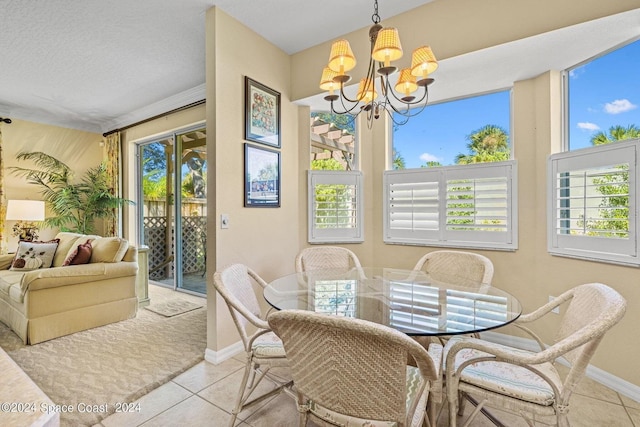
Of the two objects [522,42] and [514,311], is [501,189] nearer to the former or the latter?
[522,42]

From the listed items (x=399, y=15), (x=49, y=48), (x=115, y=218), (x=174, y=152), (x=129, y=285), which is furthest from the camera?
(x=115, y=218)

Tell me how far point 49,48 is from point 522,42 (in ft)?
14.1

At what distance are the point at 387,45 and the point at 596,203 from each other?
194cm

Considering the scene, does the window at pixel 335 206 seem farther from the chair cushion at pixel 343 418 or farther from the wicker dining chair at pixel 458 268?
the chair cushion at pixel 343 418

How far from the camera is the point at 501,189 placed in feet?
8.84

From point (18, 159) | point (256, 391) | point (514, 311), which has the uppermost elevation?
point (18, 159)

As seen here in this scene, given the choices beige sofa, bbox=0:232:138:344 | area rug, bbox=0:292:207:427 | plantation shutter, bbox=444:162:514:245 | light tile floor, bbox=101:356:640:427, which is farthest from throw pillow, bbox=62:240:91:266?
plantation shutter, bbox=444:162:514:245

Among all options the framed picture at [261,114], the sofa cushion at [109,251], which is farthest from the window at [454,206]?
the sofa cushion at [109,251]

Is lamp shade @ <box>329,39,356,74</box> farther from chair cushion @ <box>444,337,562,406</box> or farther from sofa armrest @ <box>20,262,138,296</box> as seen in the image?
sofa armrest @ <box>20,262,138,296</box>

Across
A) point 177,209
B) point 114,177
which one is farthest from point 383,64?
point 114,177

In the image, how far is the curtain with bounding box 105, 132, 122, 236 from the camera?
5035mm

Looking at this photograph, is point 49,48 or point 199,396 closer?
point 199,396

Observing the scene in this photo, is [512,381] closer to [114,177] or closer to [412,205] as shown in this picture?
[412,205]

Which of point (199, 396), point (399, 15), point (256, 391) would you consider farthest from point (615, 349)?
A: point (399, 15)
